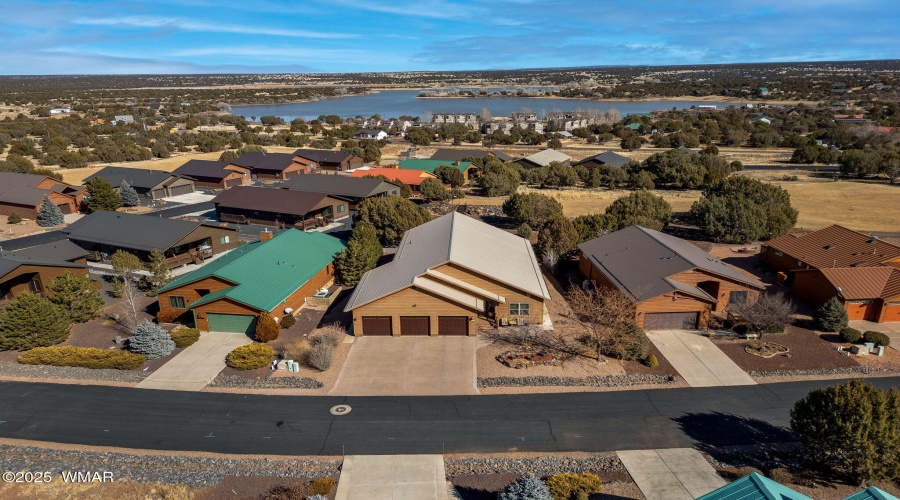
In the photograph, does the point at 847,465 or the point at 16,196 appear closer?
the point at 847,465

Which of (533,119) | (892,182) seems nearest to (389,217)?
(892,182)

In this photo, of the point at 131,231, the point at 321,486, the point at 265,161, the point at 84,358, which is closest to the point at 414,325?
the point at 321,486

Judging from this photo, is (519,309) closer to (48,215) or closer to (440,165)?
(440,165)

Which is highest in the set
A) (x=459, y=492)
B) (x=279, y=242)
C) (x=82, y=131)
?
(x=82, y=131)

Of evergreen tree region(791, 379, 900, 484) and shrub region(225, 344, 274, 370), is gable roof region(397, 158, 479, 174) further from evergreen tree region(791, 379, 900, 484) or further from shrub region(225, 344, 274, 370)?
evergreen tree region(791, 379, 900, 484)

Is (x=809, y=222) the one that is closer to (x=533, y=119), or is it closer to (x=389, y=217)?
(x=389, y=217)

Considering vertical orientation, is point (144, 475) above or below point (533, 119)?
below

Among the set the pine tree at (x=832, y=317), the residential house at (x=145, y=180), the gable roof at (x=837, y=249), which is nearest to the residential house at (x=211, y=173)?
the residential house at (x=145, y=180)
